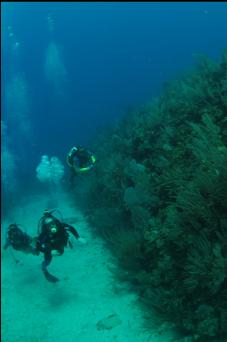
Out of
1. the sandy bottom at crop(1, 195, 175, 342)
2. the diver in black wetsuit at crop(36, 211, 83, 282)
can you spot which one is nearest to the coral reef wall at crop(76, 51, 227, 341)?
the sandy bottom at crop(1, 195, 175, 342)

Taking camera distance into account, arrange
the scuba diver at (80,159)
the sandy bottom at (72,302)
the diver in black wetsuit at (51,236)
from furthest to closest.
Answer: the scuba diver at (80,159)
the diver in black wetsuit at (51,236)
the sandy bottom at (72,302)

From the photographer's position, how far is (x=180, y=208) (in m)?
6.53

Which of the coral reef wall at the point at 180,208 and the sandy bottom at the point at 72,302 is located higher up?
the coral reef wall at the point at 180,208

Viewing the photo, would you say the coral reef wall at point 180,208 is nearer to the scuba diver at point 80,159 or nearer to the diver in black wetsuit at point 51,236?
the scuba diver at point 80,159

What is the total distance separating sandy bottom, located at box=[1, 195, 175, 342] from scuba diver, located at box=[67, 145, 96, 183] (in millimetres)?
2087

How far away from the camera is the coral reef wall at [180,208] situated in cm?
529

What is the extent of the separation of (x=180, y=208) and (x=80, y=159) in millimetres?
3843

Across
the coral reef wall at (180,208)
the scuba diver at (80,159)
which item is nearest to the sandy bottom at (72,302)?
the coral reef wall at (180,208)

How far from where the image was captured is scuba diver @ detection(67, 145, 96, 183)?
9.62m

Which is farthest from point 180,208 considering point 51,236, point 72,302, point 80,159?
point 80,159

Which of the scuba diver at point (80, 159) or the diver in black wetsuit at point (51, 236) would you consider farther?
the scuba diver at point (80, 159)

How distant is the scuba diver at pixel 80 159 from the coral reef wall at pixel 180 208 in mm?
789

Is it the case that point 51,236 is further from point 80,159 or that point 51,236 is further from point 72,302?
point 80,159

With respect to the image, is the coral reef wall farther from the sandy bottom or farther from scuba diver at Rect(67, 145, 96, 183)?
scuba diver at Rect(67, 145, 96, 183)
